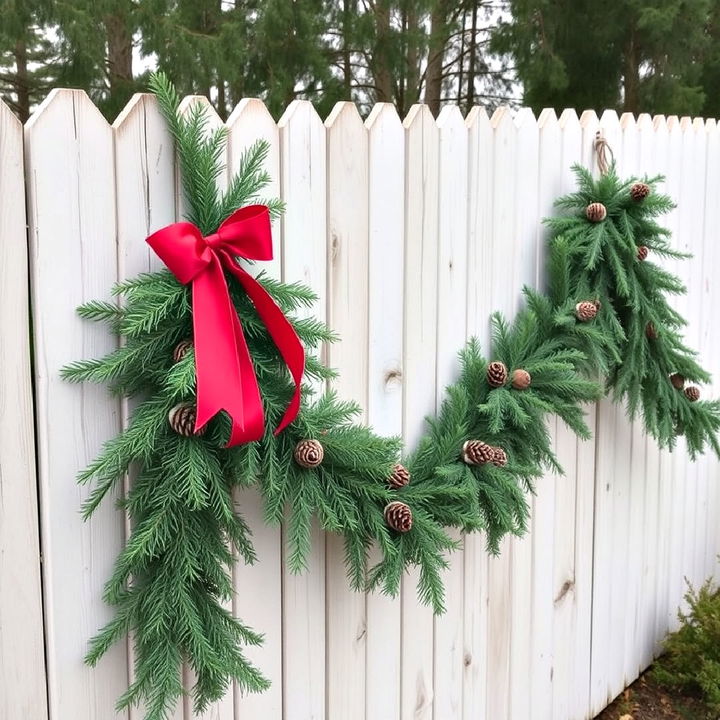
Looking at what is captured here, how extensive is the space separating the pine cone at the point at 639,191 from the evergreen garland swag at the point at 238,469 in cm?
52

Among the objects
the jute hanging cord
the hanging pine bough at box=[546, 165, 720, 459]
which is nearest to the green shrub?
the hanging pine bough at box=[546, 165, 720, 459]

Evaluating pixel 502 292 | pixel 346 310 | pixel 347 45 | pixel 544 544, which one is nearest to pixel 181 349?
pixel 346 310

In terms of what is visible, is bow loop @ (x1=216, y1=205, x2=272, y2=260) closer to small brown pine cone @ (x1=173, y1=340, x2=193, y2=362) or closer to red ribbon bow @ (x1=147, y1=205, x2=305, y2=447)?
red ribbon bow @ (x1=147, y1=205, x2=305, y2=447)

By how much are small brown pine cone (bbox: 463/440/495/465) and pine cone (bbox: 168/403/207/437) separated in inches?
29.6

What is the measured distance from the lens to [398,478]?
1794 millimetres

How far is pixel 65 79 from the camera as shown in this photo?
4926mm

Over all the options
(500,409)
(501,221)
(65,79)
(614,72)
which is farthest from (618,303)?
(614,72)

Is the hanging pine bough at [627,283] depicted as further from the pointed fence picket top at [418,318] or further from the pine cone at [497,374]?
the pointed fence picket top at [418,318]

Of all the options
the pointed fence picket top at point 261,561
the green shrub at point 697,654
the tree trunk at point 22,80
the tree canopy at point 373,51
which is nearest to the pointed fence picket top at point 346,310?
the pointed fence picket top at point 261,561

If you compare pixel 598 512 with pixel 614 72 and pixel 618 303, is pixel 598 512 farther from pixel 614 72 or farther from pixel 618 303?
pixel 614 72

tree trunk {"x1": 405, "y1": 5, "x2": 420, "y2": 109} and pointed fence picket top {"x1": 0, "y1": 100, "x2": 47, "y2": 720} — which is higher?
tree trunk {"x1": 405, "y1": 5, "x2": 420, "y2": 109}

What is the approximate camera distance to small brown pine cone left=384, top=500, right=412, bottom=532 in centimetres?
176

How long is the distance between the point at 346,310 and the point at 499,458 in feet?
1.63

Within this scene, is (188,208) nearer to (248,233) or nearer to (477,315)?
(248,233)
